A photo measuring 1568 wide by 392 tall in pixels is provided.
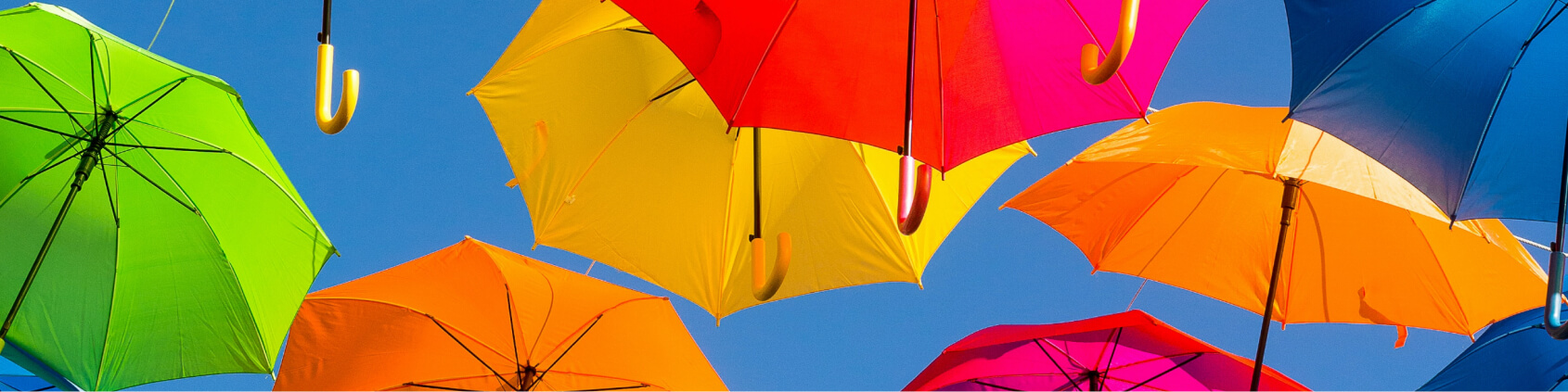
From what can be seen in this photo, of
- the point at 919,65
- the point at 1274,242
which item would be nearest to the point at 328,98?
the point at 919,65

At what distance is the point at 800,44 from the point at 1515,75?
2589mm

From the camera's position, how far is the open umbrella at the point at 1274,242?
761cm

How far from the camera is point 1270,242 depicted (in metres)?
8.03

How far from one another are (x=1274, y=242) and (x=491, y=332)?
13.0 ft

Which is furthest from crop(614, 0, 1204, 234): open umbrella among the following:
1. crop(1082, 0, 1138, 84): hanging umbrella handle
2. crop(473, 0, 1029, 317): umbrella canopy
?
crop(473, 0, 1029, 317): umbrella canopy

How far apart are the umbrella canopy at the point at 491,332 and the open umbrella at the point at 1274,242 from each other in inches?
82.9

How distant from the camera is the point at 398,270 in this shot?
24.4 feet

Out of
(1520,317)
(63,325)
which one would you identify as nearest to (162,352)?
(63,325)

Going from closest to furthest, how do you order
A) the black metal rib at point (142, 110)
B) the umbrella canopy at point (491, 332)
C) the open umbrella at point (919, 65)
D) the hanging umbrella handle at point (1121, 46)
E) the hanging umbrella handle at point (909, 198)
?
the hanging umbrella handle at point (1121, 46) → the hanging umbrella handle at point (909, 198) → the open umbrella at point (919, 65) → the black metal rib at point (142, 110) → the umbrella canopy at point (491, 332)

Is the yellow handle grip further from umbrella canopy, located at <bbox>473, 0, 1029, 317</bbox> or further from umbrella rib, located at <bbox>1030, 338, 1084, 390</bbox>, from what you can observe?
umbrella rib, located at <bbox>1030, 338, 1084, 390</bbox>

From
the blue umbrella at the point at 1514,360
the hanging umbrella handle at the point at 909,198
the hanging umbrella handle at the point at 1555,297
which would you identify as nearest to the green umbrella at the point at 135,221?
the hanging umbrella handle at the point at 909,198

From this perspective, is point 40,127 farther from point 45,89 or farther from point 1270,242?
point 1270,242

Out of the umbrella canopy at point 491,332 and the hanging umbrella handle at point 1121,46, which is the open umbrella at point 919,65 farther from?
the umbrella canopy at point 491,332

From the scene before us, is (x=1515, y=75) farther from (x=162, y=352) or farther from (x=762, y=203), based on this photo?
(x=162, y=352)
